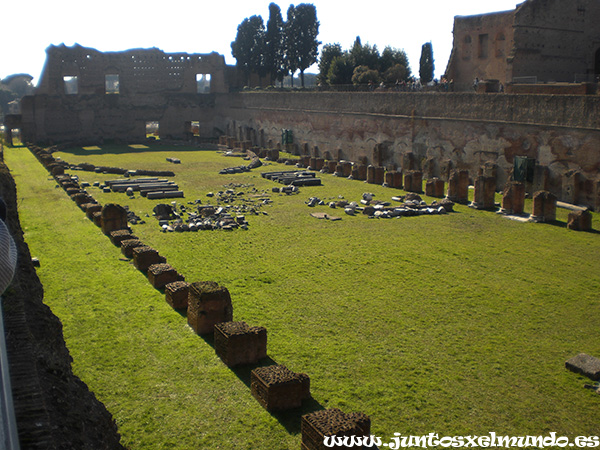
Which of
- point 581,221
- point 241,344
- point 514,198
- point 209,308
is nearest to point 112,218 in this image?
point 209,308

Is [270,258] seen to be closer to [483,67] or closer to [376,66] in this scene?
[483,67]

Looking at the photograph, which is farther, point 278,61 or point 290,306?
point 278,61

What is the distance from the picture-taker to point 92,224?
1334 centimetres

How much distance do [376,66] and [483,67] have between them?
11586mm

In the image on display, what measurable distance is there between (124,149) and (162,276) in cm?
2577

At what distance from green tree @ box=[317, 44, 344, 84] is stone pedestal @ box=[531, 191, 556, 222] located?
106 feet

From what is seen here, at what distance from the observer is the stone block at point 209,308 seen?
7.34 meters

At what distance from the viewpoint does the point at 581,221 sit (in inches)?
502

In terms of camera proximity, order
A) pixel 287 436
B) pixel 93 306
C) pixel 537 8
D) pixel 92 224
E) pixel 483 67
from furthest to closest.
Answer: pixel 483 67, pixel 537 8, pixel 92 224, pixel 93 306, pixel 287 436

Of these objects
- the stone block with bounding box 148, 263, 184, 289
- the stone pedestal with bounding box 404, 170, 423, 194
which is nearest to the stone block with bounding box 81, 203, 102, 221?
the stone block with bounding box 148, 263, 184, 289

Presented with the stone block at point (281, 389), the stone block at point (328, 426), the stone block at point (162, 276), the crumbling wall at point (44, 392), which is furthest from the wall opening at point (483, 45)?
the crumbling wall at point (44, 392)

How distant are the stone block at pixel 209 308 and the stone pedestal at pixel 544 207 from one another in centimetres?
903

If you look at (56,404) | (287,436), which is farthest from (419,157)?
(56,404)

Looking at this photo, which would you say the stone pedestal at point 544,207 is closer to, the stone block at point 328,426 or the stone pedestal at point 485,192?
the stone pedestal at point 485,192
